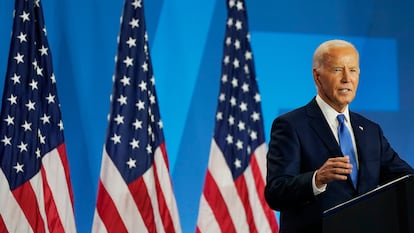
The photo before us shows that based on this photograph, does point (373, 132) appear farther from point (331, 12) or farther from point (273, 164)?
point (331, 12)

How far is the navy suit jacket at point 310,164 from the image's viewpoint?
265 cm

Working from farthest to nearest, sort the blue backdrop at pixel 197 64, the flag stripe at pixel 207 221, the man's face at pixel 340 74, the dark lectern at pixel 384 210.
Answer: the blue backdrop at pixel 197 64, the flag stripe at pixel 207 221, the man's face at pixel 340 74, the dark lectern at pixel 384 210

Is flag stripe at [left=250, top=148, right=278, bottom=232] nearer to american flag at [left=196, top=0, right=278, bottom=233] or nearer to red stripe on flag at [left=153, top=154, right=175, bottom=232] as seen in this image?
american flag at [left=196, top=0, right=278, bottom=233]

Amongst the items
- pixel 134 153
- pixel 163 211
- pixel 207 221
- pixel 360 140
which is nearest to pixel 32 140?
pixel 134 153

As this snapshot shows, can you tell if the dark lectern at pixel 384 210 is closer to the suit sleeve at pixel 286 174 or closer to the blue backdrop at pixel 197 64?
the suit sleeve at pixel 286 174

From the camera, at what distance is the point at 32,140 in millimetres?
4434

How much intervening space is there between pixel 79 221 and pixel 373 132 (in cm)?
271

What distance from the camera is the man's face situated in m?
2.76

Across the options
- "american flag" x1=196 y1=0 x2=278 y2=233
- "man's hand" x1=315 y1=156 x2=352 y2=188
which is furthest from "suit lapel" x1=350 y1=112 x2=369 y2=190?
"american flag" x1=196 y1=0 x2=278 y2=233

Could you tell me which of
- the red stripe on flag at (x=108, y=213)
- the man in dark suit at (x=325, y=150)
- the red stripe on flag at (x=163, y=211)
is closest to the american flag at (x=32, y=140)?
the red stripe on flag at (x=108, y=213)

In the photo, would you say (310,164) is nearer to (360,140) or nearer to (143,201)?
(360,140)

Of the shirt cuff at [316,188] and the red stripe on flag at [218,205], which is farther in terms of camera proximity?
the red stripe on flag at [218,205]

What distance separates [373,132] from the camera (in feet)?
9.44

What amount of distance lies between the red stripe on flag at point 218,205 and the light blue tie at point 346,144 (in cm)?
213
